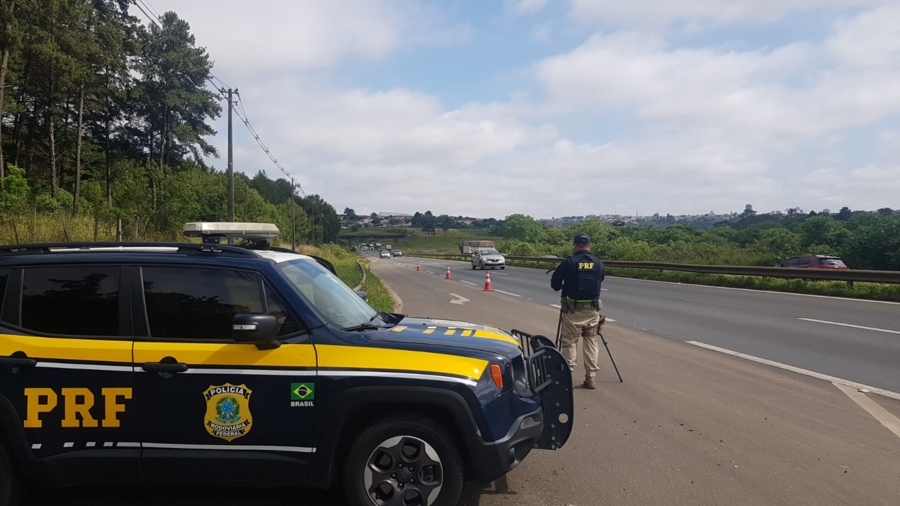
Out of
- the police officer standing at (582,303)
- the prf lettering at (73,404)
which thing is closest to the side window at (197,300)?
the prf lettering at (73,404)

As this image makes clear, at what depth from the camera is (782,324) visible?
13.2 m

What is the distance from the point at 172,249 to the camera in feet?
14.1

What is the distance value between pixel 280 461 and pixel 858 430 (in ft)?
17.3

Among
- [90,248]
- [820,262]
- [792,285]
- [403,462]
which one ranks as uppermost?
[90,248]

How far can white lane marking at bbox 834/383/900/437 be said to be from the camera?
606 cm

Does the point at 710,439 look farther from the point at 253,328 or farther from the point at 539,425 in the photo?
the point at 253,328

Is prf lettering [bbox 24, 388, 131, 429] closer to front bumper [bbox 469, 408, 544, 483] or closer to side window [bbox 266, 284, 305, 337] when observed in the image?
side window [bbox 266, 284, 305, 337]

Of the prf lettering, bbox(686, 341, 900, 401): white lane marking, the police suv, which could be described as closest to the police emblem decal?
the police suv

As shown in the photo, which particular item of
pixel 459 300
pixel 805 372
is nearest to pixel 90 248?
pixel 805 372

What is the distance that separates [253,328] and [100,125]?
177 feet

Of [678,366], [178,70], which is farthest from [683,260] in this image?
[178,70]

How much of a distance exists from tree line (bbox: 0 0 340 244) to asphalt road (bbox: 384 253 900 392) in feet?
52.8

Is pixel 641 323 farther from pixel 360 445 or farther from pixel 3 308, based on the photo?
pixel 3 308

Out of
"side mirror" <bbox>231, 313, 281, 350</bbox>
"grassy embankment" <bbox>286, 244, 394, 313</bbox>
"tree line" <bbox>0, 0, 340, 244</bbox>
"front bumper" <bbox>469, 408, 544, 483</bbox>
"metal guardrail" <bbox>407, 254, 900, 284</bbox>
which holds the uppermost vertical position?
"tree line" <bbox>0, 0, 340, 244</bbox>
